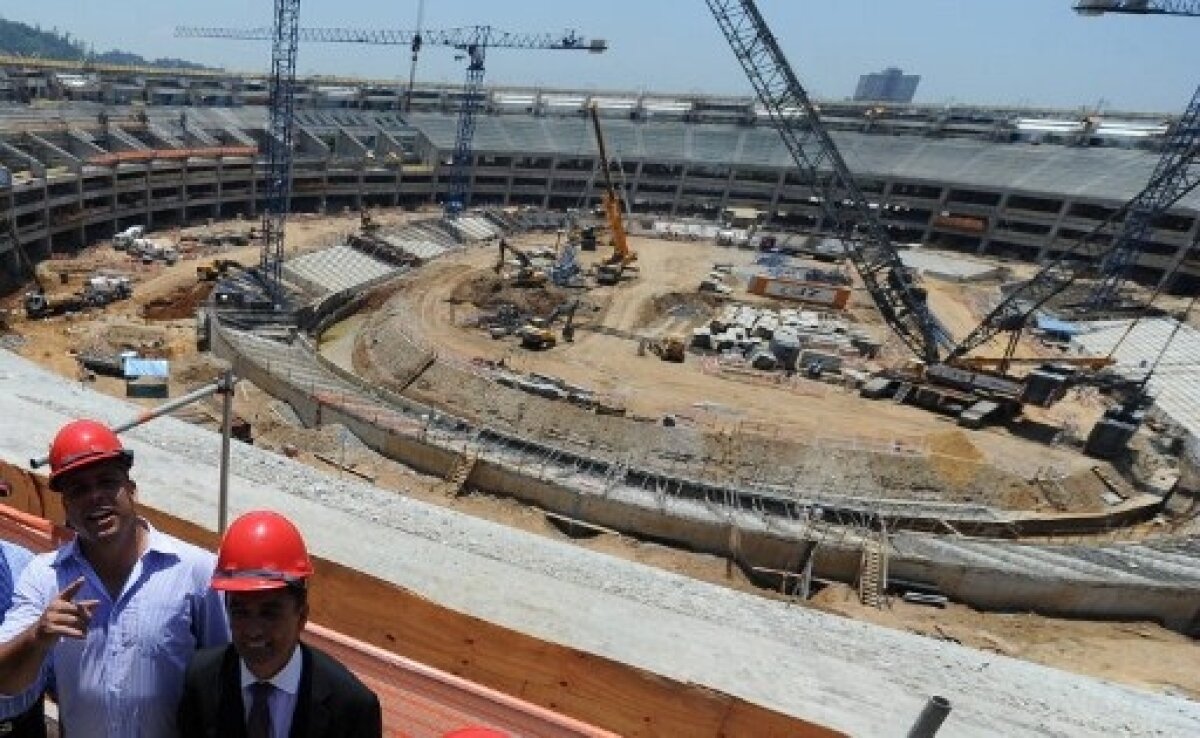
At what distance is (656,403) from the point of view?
105ft

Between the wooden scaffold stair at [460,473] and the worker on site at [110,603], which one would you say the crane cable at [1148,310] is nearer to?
the wooden scaffold stair at [460,473]

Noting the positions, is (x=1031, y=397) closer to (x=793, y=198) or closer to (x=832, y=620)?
(x=832, y=620)

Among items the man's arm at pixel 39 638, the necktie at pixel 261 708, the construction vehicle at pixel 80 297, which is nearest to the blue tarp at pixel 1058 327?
the construction vehicle at pixel 80 297

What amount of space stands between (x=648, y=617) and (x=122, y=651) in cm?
790

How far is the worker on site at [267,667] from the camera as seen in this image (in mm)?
3242

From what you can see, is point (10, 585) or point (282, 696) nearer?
point (282, 696)

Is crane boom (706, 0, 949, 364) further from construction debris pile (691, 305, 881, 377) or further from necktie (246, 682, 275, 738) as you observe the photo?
necktie (246, 682, 275, 738)

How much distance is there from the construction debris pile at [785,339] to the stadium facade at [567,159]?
2424 centimetres

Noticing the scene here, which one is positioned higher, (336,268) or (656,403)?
(656,403)

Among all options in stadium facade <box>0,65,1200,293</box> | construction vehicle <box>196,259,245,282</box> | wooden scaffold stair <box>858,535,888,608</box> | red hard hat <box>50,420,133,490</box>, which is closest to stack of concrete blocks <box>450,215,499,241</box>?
stadium facade <box>0,65,1200,293</box>

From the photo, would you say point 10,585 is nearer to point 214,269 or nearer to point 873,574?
point 873,574

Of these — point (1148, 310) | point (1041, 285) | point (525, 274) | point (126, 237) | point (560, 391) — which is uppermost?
point (1041, 285)

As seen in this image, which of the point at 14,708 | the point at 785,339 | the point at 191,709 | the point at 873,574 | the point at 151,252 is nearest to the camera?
the point at 191,709

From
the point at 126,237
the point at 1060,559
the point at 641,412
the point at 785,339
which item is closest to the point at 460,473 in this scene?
the point at 641,412
